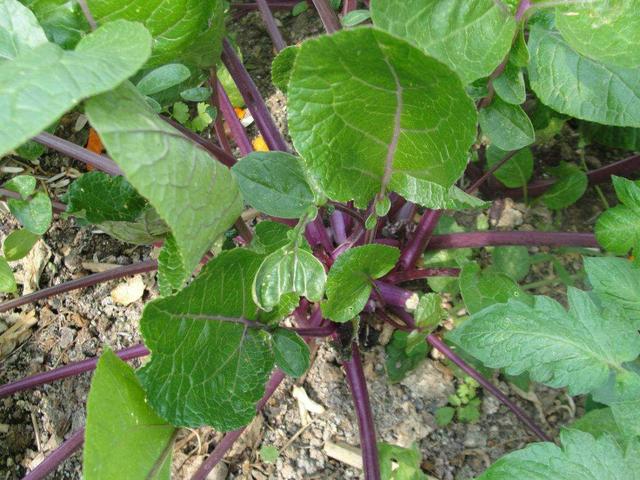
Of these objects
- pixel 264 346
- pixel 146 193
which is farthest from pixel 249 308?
pixel 146 193

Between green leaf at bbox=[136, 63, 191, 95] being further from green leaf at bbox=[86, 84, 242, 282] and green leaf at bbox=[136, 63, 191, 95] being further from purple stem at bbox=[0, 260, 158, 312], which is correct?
purple stem at bbox=[0, 260, 158, 312]

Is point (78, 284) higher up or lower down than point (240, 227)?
lower down

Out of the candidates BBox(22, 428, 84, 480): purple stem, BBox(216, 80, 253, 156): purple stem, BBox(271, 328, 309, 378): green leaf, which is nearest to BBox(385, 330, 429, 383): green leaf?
BBox(271, 328, 309, 378): green leaf

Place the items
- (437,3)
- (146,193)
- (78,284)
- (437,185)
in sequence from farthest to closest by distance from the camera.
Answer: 1. (78,284)
2. (437,185)
3. (437,3)
4. (146,193)

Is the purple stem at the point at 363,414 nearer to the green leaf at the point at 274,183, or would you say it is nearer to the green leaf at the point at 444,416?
the green leaf at the point at 444,416

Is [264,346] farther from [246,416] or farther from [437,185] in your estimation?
[437,185]

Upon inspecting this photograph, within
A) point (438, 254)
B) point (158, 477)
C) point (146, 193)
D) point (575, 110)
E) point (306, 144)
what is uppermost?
point (146, 193)

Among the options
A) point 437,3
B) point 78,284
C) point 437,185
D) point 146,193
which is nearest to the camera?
point 146,193
